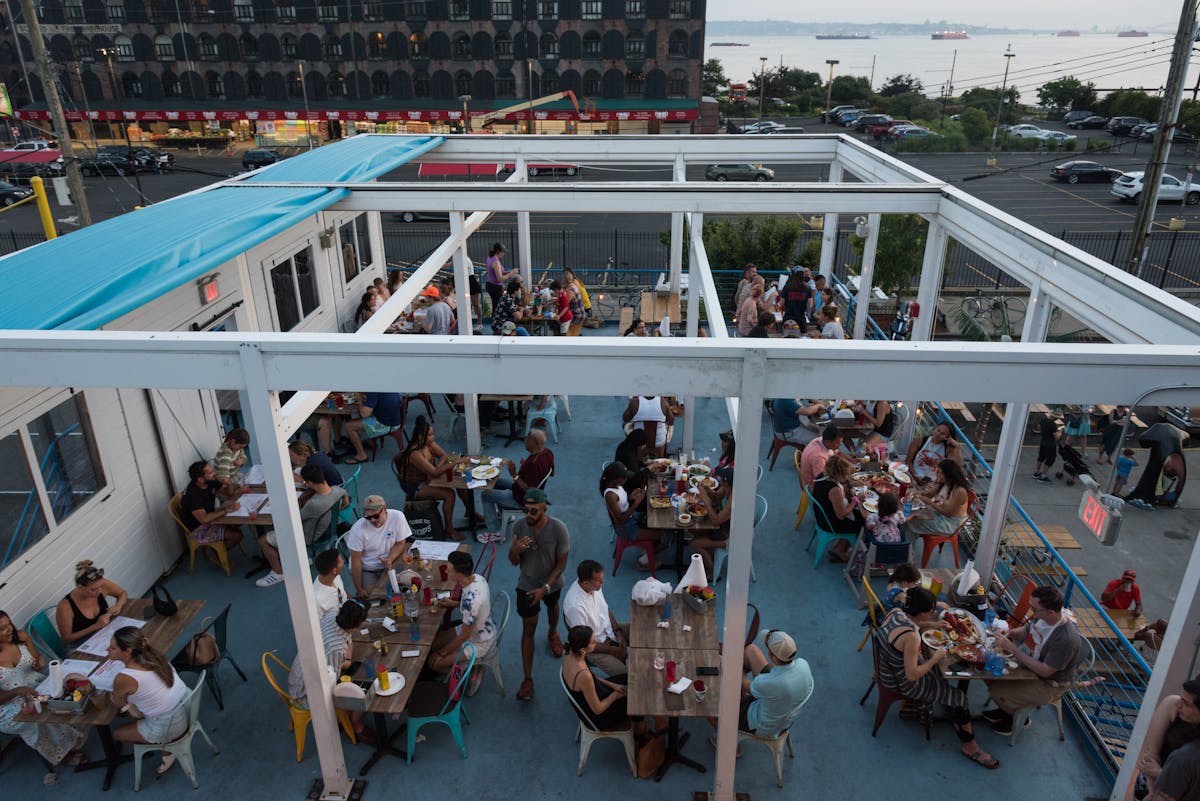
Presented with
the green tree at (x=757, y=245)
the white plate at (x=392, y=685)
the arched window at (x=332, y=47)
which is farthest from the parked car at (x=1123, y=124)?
the white plate at (x=392, y=685)

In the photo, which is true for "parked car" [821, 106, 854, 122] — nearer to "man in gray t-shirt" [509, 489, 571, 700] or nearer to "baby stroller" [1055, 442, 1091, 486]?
"baby stroller" [1055, 442, 1091, 486]

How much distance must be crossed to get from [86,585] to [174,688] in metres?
1.27

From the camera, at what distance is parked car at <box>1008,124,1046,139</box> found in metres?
45.9

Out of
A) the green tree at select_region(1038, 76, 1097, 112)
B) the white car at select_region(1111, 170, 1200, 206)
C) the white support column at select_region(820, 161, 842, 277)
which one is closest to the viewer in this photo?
the white support column at select_region(820, 161, 842, 277)

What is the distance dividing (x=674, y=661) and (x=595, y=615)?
691 mm

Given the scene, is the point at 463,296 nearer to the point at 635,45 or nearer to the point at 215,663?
the point at 215,663

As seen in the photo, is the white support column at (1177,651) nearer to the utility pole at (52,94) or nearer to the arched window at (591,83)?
the utility pole at (52,94)

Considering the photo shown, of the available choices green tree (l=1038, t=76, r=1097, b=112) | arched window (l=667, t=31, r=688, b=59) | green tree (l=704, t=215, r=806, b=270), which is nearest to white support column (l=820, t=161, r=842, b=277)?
green tree (l=704, t=215, r=806, b=270)

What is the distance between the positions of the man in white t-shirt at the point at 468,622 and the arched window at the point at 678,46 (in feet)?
150

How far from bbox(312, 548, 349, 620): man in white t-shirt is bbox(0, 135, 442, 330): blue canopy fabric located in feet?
7.29

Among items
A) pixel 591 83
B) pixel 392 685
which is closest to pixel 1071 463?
pixel 392 685

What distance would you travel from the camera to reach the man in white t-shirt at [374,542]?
649cm

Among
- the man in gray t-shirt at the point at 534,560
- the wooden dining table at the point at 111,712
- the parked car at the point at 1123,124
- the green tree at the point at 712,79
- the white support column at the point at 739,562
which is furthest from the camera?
the green tree at the point at 712,79

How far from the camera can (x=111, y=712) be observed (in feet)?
A: 17.2
